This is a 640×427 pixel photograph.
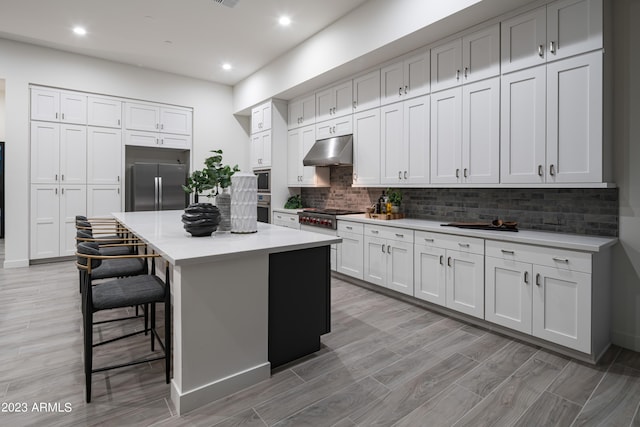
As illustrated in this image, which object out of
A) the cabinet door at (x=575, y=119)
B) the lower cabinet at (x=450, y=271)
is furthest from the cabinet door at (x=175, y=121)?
the cabinet door at (x=575, y=119)

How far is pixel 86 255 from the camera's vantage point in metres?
1.93

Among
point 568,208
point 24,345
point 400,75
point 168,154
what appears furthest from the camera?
point 168,154

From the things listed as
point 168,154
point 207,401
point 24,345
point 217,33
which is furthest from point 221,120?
point 207,401

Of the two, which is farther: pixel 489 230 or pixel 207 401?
pixel 489 230

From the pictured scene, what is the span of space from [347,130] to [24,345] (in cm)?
398

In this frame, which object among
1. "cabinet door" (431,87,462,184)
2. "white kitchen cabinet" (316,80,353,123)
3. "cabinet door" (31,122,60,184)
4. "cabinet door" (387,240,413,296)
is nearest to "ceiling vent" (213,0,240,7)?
"white kitchen cabinet" (316,80,353,123)

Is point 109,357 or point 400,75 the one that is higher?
point 400,75

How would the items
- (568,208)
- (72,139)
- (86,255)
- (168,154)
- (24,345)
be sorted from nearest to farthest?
(86,255), (24,345), (568,208), (72,139), (168,154)

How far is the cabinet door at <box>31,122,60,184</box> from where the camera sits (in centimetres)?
518

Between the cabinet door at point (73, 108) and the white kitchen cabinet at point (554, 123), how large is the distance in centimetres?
595

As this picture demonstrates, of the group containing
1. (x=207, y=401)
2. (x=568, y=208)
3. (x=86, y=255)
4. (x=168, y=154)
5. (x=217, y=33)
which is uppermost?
(x=217, y=33)

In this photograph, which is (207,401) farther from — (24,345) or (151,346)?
(24,345)

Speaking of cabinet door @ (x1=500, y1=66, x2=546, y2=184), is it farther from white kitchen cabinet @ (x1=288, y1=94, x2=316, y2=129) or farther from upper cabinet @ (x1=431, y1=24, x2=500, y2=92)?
white kitchen cabinet @ (x1=288, y1=94, x2=316, y2=129)

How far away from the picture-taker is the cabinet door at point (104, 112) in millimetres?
5621
